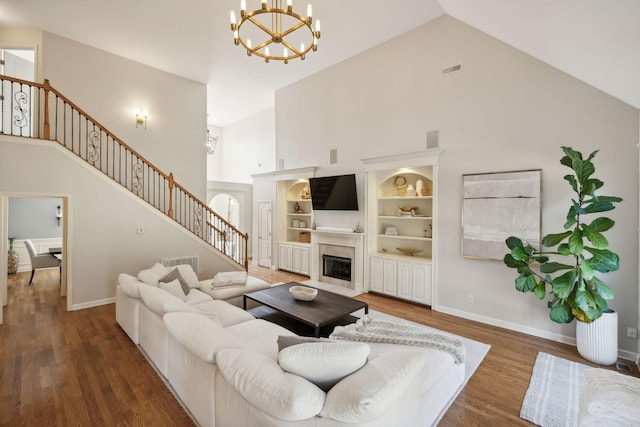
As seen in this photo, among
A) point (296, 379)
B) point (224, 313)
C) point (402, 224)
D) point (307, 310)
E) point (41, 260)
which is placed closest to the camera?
point (296, 379)

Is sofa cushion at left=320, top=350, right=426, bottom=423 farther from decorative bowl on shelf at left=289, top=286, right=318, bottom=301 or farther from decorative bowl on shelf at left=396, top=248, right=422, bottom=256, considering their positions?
decorative bowl on shelf at left=396, top=248, right=422, bottom=256

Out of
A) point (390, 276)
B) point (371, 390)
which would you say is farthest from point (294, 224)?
point (371, 390)

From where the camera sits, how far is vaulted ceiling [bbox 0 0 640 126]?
261 centimetres

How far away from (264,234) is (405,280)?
4683 mm

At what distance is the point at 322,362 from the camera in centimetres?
169

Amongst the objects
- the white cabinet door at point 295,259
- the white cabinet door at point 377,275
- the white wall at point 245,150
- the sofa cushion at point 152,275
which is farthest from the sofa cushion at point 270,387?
the white wall at point 245,150

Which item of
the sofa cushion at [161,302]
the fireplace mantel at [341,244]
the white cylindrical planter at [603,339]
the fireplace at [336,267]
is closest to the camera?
the sofa cushion at [161,302]

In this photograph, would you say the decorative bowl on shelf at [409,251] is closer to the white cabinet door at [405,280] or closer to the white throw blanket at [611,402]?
the white cabinet door at [405,280]

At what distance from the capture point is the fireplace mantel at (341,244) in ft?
19.6

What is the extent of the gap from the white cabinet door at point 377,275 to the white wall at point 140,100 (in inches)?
186

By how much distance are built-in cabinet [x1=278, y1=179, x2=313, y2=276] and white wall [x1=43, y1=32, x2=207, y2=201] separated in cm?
218

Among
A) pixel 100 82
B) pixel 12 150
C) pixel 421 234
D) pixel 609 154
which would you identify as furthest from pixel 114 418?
pixel 100 82

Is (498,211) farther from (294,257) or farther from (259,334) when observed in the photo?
(294,257)

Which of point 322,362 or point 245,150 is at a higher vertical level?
point 245,150
